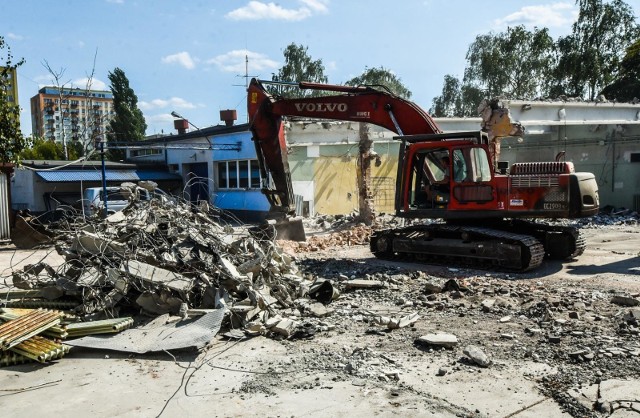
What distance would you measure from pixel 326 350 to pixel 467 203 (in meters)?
5.99

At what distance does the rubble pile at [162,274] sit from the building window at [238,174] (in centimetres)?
1387

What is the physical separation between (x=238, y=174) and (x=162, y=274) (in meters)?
16.9

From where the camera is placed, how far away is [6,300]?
787 centimetres

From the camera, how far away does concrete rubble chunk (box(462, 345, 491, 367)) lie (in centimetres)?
567

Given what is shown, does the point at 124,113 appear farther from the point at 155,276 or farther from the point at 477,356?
the point at 477,356

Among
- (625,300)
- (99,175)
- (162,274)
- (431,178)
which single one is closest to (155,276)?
(162,274)

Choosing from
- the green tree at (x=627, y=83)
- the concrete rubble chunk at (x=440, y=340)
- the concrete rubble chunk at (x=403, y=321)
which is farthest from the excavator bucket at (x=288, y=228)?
the green tree at (x=627, y=83)

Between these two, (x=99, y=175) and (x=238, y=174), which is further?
(x=99, y=175)

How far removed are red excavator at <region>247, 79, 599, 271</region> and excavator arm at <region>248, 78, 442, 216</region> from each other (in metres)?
0.02

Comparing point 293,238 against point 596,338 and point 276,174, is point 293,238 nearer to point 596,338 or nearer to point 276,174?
point 276,174

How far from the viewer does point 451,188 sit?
1139 cm

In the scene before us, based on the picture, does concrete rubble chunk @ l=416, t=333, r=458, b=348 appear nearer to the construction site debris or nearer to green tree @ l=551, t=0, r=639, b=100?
the construction site debris

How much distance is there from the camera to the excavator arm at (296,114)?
481 inches

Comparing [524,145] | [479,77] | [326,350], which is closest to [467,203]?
[326,350]
